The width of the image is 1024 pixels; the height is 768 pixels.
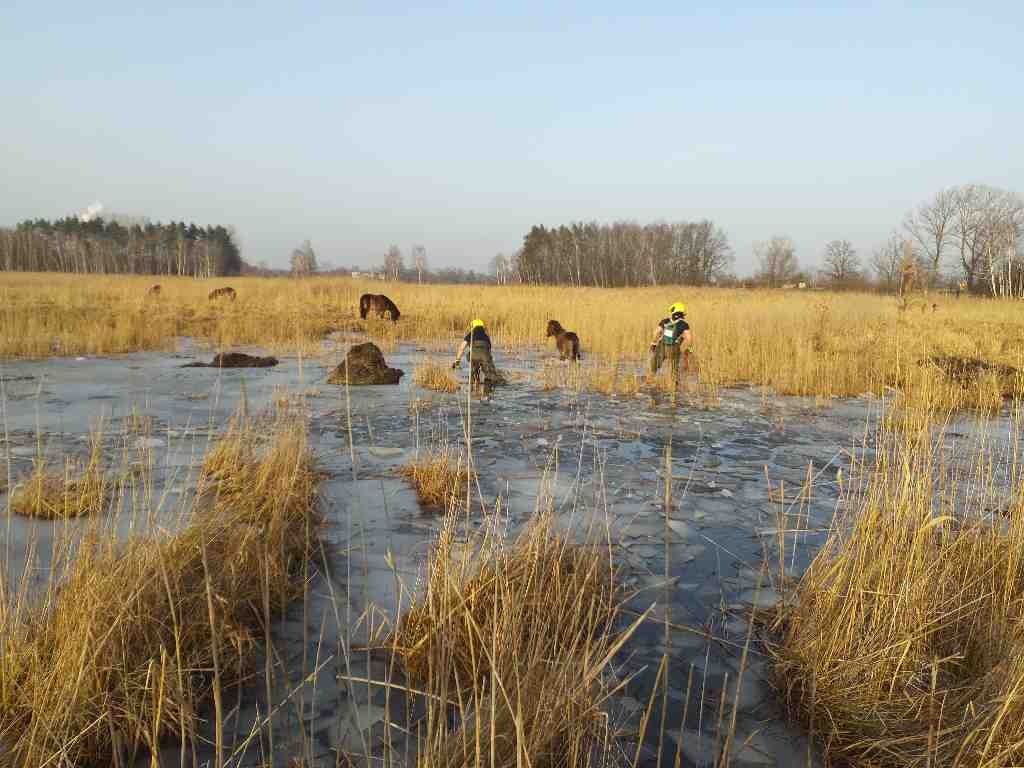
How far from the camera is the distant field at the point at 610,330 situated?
893cm

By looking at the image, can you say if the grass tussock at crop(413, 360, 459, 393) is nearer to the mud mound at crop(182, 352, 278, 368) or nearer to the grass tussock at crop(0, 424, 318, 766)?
the mud mound at crop(182, 352, 278, 368)

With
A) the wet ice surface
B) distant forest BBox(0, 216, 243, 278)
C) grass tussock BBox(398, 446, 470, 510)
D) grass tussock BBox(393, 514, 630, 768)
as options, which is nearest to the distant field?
the wet ice surface

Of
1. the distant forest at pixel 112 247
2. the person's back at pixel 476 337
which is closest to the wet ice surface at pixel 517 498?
the person's back at pixel 476 337

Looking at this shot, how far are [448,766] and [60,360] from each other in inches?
446

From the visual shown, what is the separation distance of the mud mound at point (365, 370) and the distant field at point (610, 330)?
81 cm

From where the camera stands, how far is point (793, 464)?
523 cm

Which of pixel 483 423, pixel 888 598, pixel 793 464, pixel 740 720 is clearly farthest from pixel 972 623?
pixel 483 423

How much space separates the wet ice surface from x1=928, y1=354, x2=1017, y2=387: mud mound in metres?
1.67

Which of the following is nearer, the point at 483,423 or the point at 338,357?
the point at 483,423

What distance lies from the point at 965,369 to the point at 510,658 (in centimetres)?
943

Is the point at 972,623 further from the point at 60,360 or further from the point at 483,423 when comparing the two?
the point at 60,360

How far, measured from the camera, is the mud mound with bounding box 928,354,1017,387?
829 cm

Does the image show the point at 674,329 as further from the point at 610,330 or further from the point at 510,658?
the point at 510,658

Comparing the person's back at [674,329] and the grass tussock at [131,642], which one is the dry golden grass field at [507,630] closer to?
the grass tussock at [131,642]
